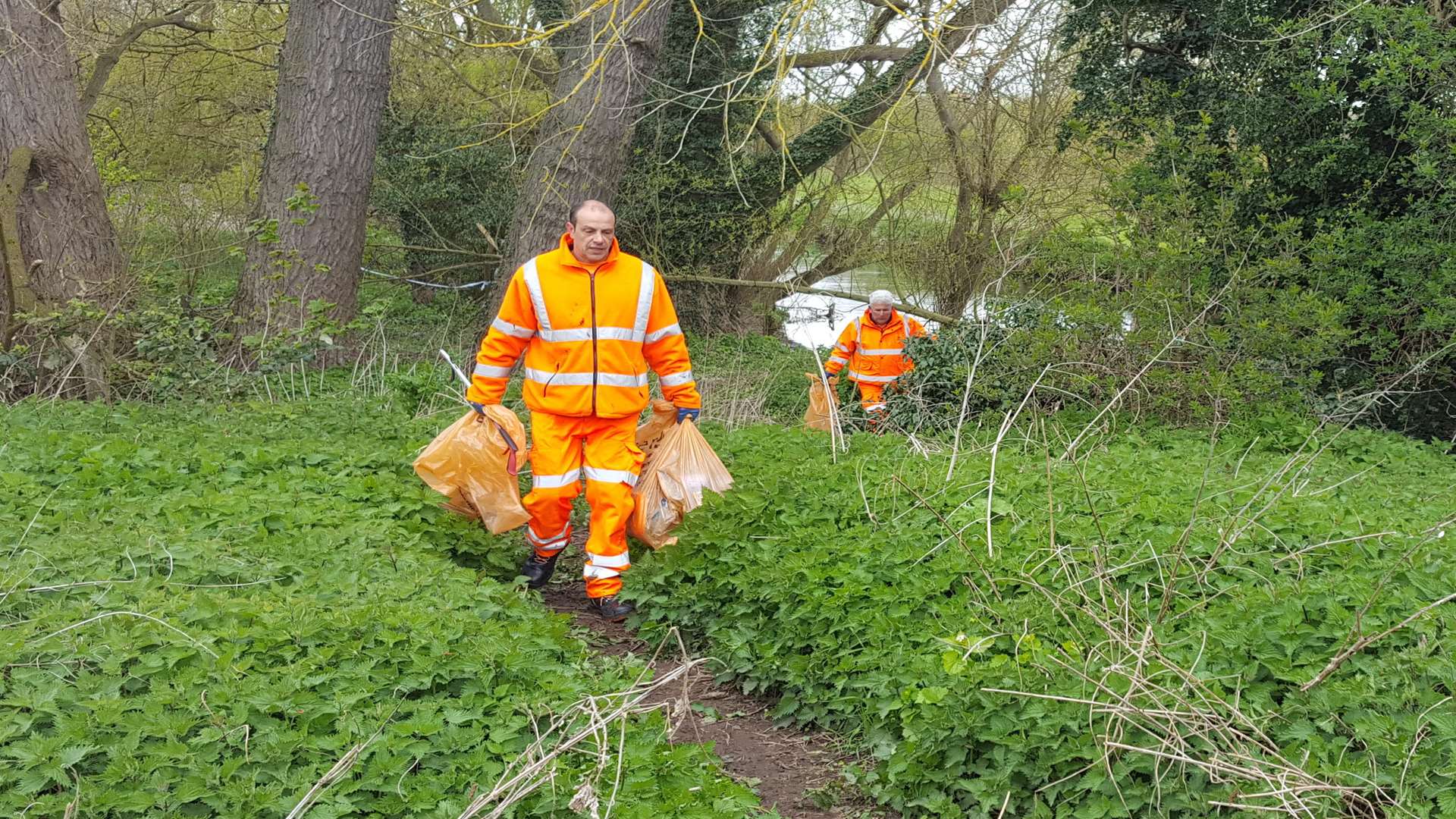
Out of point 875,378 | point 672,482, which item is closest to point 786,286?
point 875,378

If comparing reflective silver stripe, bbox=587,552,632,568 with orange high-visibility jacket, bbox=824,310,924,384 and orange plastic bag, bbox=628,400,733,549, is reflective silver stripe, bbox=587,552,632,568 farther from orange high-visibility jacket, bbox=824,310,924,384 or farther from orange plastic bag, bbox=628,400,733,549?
orange high-visibility jacket, bbox=824,310,924,384

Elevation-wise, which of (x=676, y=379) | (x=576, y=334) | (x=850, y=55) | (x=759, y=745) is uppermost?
(x=850, y=55)

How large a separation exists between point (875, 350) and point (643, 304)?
494cm

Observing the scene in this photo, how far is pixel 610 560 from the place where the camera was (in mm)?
5742

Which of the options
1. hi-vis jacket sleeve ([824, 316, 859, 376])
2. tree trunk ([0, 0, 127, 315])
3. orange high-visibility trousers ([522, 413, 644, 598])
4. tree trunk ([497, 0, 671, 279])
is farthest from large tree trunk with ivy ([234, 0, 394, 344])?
Result: orange high-visibility trousers ([522, 413, 644, 598])

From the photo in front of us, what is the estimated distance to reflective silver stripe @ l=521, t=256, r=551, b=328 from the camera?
5.66 metres

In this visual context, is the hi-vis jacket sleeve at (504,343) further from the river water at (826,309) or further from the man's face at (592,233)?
the river water at (826,309)

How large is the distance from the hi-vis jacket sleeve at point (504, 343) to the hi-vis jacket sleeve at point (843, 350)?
4.72 metres

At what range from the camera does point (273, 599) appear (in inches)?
159

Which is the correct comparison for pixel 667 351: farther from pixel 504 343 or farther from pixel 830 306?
pixel 830 306

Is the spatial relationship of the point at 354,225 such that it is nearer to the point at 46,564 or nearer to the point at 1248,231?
the point at 46,564

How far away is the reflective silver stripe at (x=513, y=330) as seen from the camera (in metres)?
5.79

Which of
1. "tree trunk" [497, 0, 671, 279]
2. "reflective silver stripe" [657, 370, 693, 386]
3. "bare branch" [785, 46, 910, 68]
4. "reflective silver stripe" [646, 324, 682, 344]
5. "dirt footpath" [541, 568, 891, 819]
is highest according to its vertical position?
"bare branch" [785, 46, 910, 68]

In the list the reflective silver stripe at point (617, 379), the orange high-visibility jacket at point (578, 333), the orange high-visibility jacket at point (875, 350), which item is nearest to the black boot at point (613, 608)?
the orange high-visibility jacket at point (578, 333)
